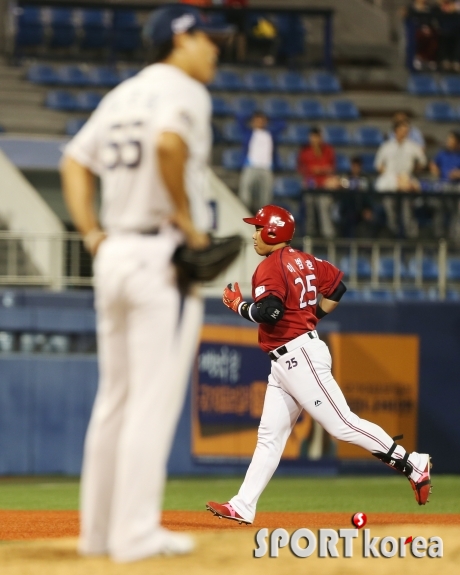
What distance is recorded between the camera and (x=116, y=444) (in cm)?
443

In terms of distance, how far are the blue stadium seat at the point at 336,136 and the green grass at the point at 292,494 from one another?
6.38 m

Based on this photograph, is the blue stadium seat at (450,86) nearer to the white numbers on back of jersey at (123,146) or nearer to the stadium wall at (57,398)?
the stadium wall at (57,398)

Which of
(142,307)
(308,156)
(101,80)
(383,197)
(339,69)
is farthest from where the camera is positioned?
(339,69)

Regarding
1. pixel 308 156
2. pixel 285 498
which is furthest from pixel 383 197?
pixel 285 498

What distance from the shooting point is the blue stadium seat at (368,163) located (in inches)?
701

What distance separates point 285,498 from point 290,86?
390 inches

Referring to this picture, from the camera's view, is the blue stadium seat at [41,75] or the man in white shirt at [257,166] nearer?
the man in white shirt at [257,166]

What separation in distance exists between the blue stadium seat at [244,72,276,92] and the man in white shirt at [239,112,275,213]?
2.91 m

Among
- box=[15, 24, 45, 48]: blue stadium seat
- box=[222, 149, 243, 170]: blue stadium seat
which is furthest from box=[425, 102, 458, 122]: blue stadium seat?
box=[15, 24, 45, 48]: blue stadium seat

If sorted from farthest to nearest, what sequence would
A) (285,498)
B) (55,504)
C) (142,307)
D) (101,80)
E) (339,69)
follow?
(339,69), (101,80), (285,498), (55,504), (142,307)

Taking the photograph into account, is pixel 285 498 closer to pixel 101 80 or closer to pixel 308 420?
pixel 308 420

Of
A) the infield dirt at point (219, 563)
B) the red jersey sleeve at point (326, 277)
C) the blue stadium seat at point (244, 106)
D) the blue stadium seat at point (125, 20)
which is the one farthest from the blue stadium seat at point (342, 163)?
the infield dirt at point (219, 563)

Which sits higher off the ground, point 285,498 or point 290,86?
point 290,86

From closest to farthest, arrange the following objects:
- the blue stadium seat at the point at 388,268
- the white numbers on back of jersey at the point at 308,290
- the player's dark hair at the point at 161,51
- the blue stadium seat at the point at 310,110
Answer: the player's dark hair at the point at 161,51 < the white numbers on back of jersey at the point at 308,290 < the blue stadium seat at the point at 388,268 < the blue stadium seat at the point at 310,110
